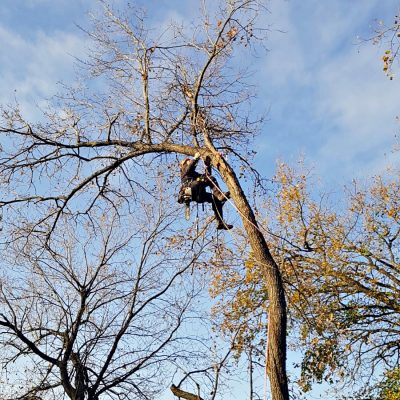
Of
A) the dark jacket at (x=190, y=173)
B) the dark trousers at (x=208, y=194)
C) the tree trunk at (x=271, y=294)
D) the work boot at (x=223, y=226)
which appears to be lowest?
the tree trunk at (x=271, y=294)

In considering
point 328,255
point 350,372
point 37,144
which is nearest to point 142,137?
point 37,144

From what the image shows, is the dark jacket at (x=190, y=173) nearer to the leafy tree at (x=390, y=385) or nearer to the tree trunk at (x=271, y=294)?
the tree trunk at (x=271, y=294)

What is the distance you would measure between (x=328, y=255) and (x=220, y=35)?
874 cm

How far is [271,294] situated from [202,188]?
165 cm

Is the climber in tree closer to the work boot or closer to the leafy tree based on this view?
the work boot

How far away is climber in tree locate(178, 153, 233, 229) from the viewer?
6.37 metres

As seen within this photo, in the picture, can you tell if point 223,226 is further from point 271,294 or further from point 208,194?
point 271,294

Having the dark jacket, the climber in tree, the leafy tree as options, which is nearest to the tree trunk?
the climber in tree

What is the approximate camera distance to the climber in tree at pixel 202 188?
6.37 m

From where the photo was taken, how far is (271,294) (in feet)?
17.7

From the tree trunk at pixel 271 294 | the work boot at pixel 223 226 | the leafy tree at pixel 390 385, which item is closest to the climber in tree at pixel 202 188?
the work boot at pixel 223 226

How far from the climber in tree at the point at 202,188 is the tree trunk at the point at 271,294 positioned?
289 millimetres

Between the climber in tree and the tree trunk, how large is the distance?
0.95 ft

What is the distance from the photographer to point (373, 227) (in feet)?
48.9
